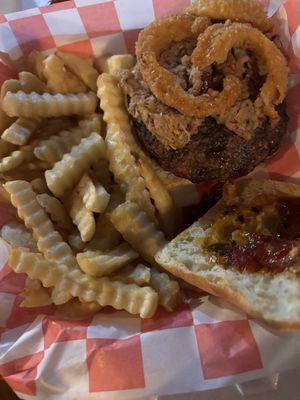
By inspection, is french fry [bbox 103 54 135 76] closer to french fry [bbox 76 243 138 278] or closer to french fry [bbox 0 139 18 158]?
french fry [bbox 0 139 18 158]

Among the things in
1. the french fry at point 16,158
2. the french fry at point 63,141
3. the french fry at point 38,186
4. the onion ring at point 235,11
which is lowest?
the french fry at point 38,186

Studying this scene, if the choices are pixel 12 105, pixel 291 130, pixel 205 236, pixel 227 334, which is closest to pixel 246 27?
pixel 291 130

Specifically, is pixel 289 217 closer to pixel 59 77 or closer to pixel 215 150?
pixel 215 150

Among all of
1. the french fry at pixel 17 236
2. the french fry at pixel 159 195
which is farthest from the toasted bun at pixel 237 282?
the french fry at pixel 17 236

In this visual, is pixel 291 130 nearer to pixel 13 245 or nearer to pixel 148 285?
pixel 148 285

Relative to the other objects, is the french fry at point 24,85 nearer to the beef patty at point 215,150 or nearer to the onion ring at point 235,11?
the beef patty at point 215,150

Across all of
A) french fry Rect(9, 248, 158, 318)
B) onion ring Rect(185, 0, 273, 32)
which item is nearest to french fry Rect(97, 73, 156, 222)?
french fry Rect(9, 248, 158, 318)

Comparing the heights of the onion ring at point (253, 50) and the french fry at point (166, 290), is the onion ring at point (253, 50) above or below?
above

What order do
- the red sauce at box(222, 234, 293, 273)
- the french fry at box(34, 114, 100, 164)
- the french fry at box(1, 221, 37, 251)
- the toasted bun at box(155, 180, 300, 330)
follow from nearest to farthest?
the toasted bun at box(155, 180, 300, 330) → the red sauce at box(222, 234, 293, 273) → the french fry at box(1, 221, 37, 251) → the french fry at box(34, 114, 100, 164)
